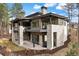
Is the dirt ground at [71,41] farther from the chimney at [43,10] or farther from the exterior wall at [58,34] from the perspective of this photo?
the chimney at [43,10]

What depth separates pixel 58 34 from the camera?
5.85 ft

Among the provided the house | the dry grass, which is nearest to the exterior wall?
the house

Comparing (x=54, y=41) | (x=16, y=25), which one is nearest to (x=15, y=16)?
(x=16, y=25)

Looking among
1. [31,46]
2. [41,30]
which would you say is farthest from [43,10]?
[31,46]

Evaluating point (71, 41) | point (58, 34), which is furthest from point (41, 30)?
point (71, 41)

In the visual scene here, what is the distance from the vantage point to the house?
5.81 ft

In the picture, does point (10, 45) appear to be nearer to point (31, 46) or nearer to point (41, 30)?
point (31, 46)

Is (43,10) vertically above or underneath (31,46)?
above

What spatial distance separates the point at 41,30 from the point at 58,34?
17 centimetres

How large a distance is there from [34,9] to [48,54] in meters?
0.46

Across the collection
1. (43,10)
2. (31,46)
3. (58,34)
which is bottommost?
(31,46)

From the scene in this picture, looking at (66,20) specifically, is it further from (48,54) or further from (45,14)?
(48,54)

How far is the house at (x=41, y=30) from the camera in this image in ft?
5.81

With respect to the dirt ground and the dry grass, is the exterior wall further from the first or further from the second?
the dry grass
